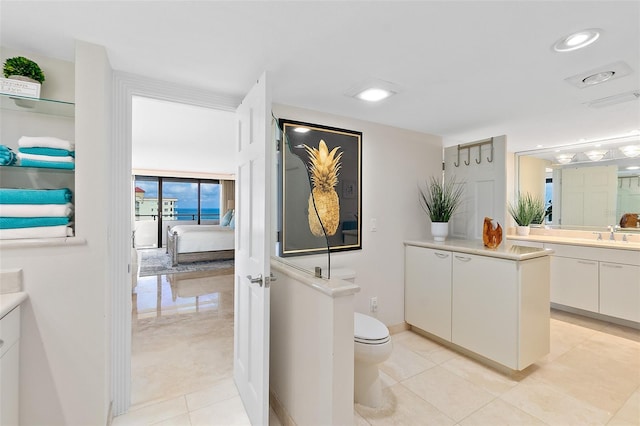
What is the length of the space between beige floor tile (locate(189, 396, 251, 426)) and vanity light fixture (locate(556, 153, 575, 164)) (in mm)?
4810

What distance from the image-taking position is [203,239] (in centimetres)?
620

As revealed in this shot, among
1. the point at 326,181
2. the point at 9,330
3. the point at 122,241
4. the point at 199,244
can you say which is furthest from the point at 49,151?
the point at 199,244

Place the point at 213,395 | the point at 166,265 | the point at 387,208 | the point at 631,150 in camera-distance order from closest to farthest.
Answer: the point at 213,395
the point at 387,208
the point at 631,150
the point at 166,265

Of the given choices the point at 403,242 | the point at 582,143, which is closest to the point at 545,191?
the point at 582,143

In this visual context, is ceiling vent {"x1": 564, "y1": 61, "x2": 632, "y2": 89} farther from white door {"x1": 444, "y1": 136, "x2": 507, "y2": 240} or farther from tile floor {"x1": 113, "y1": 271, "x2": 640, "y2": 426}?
tile floor {"x1": 113, "y1": 271, "x2": 640, "y2": 426}

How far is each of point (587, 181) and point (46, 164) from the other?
5443 mm

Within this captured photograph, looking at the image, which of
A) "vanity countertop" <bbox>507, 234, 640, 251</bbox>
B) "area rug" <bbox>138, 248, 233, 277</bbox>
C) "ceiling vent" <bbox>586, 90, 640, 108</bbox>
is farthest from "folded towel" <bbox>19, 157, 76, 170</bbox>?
"vanity countertop" <bbox>507, 234, 640, 251</bbox>

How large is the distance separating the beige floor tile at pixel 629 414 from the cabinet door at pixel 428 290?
3.59ft

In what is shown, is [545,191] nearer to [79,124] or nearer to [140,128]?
[79,124]

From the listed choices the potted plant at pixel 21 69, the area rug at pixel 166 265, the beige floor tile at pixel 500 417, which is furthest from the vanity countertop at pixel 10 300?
the area rug at pixel 166 265

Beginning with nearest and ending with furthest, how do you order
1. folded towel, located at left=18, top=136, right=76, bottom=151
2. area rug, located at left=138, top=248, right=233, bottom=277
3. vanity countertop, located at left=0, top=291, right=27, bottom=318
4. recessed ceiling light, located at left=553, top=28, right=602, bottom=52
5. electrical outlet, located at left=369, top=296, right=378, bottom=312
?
vanity countertop, located at left=0, top=291, right=27, bottom=318, recessed ceiling light, located at left=553, top=28, right=602, bottom=52, folded towel, located at left=18, top=136, right=76, bottom=151, electrical outlet, located at left=369, top=296, right=378, bottom=312, area rug, located at left=138, top=248, right=233, bottom=277

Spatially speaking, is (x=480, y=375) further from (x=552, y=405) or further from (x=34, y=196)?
(x=34, y=196)

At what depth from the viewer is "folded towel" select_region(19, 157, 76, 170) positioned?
4.86 ft

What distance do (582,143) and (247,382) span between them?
179 inches
